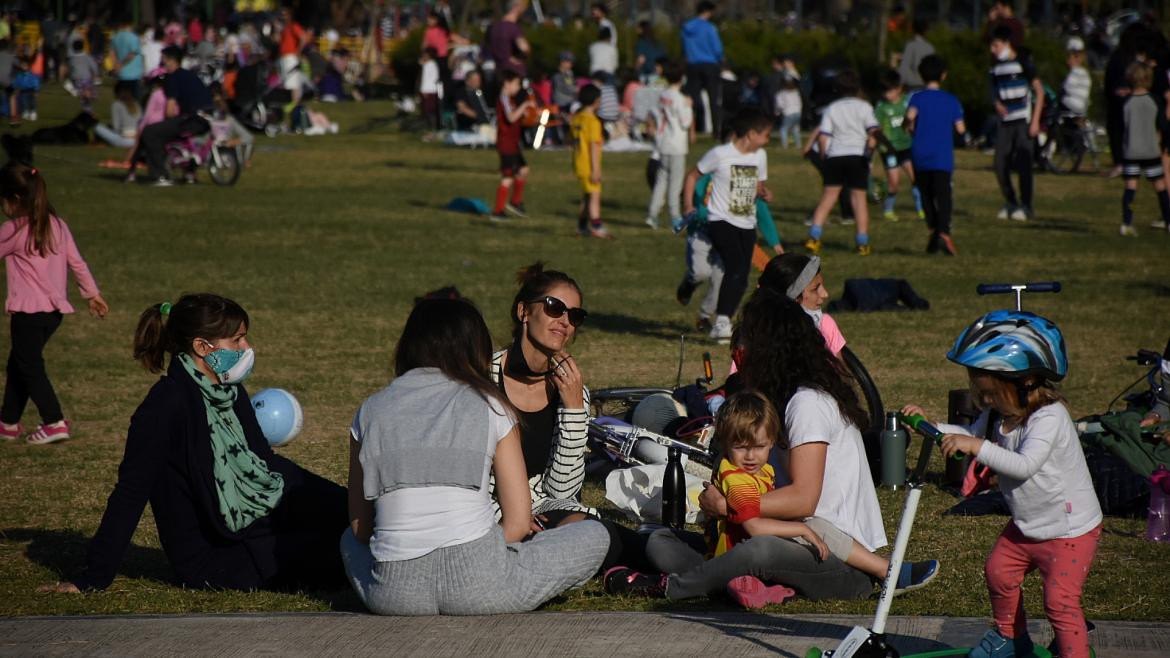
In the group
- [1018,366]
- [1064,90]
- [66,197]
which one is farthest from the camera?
[1064,90]

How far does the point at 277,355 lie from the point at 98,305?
2753 mm

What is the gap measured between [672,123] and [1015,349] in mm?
12780

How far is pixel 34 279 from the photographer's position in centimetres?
820

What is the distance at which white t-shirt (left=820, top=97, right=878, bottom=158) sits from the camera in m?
15.5

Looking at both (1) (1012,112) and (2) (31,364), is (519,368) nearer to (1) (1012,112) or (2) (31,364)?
(2) (31,364)

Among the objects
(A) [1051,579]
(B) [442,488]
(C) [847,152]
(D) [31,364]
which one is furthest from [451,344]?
(C) [847,152]

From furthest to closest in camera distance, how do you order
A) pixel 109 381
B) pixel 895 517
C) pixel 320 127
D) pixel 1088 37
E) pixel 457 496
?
pixel 1088 37 → pixel 320 127 → pixel 109 381 → pixel 895 517 → pixel 457 496

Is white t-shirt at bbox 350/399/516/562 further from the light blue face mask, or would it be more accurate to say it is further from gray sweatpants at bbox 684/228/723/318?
gray sweatpants at bbox 684/228/723/318

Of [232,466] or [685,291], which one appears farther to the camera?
[685,291]

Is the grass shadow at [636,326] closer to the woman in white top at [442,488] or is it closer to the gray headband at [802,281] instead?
the gray headband at [802,281]

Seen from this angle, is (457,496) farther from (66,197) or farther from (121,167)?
(121,167)

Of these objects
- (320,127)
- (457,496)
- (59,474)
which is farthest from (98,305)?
(320,127)

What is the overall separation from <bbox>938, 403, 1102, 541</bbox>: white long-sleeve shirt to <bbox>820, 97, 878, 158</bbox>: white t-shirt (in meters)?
11.5

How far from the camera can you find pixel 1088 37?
37344mm
